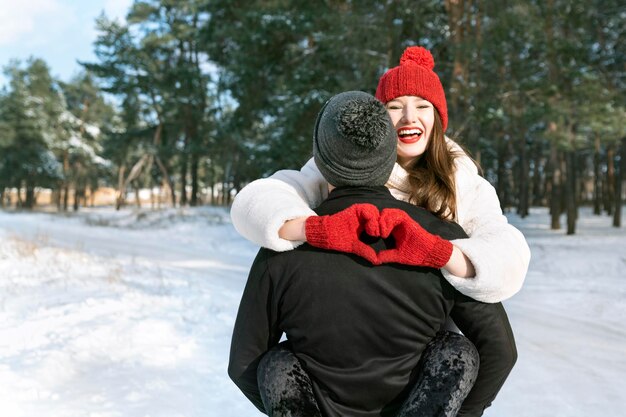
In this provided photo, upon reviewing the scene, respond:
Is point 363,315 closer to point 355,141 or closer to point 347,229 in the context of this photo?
point 347,229

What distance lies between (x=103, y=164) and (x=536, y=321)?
42.9m

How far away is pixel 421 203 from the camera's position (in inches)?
76.4

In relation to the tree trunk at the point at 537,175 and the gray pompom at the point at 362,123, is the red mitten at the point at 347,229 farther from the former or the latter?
the tree trunk at the point at 537,175

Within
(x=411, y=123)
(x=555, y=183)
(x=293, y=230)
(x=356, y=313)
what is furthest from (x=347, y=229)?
(x=555, y=183)

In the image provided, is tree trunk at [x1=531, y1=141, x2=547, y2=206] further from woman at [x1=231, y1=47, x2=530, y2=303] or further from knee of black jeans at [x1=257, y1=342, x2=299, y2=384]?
knee of black jeans at [x1=257, y1=342, x2=299, y2=384]

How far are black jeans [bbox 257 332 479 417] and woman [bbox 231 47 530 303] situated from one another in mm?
224

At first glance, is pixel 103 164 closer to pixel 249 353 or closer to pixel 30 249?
pixel 30 249

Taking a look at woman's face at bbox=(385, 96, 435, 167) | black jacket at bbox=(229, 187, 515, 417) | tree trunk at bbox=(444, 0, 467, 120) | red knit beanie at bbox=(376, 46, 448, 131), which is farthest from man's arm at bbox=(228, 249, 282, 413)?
tree trunk at bbox=(444, 0, 467, 120)

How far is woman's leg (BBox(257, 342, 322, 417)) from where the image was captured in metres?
1.71

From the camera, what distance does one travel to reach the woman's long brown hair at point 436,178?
6.32ft

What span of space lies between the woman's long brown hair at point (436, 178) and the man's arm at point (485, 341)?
348 mm

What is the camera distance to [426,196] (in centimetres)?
194

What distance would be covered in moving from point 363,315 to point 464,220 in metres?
0.60

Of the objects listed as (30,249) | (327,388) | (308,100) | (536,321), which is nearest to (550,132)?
(308,100)
